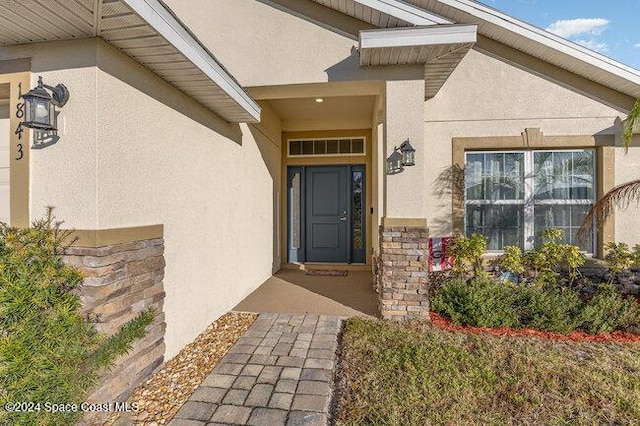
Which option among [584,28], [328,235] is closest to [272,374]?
[328,235]

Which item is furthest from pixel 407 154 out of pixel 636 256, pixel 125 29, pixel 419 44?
pixel 636 256

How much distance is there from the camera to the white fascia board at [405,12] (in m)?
3.59

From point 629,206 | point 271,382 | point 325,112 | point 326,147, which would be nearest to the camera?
point 271,382

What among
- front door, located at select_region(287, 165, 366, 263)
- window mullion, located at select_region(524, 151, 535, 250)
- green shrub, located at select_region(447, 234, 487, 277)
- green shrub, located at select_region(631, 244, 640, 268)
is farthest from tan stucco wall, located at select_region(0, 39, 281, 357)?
green shrub, located at select_region(631, 244, 640, 268)

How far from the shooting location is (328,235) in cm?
715

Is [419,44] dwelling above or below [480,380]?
above

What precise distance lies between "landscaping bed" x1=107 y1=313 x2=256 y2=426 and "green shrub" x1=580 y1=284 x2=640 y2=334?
4.15 metres

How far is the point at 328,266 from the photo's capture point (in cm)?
694

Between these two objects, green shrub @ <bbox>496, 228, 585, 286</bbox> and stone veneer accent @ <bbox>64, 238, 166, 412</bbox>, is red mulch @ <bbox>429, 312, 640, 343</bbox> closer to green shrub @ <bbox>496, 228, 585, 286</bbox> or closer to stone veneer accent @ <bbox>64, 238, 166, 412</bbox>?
green shrub @ <bbox>496, 228, 585, 286</bbox>

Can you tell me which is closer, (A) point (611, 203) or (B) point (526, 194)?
(A) point (611, 203)

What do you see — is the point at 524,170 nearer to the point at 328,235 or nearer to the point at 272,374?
the point at 328,235

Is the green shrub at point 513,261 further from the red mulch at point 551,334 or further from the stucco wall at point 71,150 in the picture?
the stucco wall at point 71,150

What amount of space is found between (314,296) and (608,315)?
3829 mm

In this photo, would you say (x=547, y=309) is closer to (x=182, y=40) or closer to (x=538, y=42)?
(x=538, y=42)
